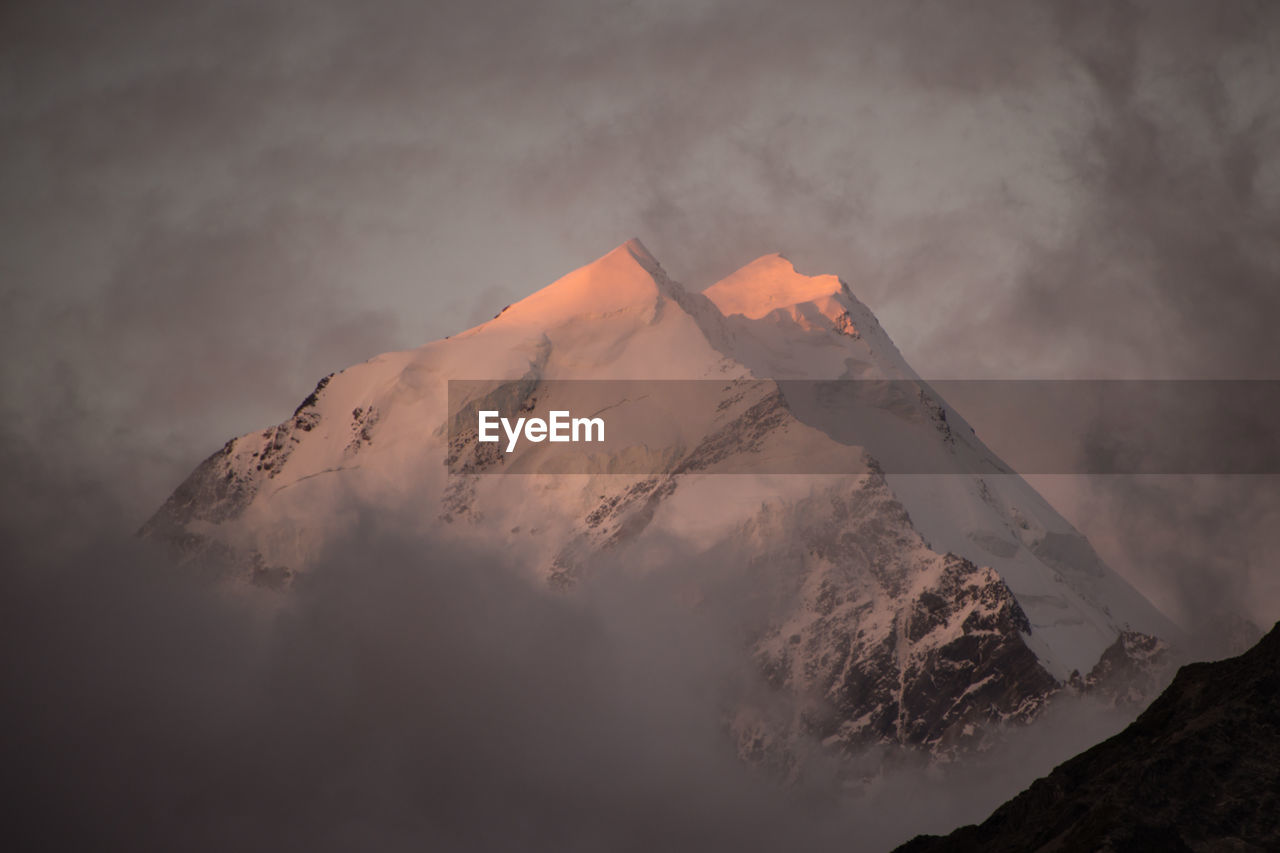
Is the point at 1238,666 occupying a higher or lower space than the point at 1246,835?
higher

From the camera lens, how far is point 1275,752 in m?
83.8

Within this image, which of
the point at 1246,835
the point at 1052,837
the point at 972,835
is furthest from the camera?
the point at 972,835

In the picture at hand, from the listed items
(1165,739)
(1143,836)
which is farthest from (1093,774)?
(1143,836)

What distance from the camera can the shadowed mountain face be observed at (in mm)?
81062

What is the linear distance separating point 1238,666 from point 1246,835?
559 inches

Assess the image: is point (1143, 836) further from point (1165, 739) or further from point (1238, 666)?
point (1238, 666)

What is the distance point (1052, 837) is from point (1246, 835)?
38.6ft

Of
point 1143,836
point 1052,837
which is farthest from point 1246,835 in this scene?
point 1052,837

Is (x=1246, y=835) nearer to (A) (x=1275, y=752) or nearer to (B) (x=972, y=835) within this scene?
(A) (x=1275, y=752)

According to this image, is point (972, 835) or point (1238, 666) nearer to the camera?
point (1238, 666)

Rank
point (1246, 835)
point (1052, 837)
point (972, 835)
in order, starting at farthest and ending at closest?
1. point (972, 835)
2. point (1052, 837)
3. point (1246, 835)

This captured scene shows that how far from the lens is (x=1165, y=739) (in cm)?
8931

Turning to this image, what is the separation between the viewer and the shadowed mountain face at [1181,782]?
266 ft

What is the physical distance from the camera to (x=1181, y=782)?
8412cm
